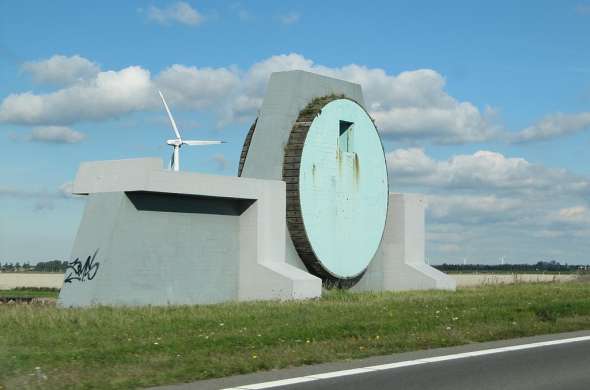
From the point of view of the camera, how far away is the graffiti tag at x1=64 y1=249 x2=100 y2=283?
25.4 m

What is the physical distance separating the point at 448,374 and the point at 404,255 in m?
25.0

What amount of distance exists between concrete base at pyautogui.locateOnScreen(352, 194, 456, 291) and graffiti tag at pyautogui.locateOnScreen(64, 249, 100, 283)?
542 inches

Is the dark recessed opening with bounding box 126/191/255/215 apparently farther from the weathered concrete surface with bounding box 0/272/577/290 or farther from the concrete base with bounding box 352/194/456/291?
the weathered concrete surface with bounding box 0/272/577/290

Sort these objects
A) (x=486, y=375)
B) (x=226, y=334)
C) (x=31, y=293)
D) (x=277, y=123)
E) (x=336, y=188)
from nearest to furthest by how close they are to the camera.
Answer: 1. (x=486, y=375)
2. (x=226, y=334)
3. (x=277, y=123)
4. (x=336, y=188)
5. (x=31, y=293)

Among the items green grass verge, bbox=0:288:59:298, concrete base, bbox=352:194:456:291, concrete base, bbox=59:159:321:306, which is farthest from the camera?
green grass verge, bbox=0:288:59:298

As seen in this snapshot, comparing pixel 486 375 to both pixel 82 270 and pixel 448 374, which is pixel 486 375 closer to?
pixel 448 374

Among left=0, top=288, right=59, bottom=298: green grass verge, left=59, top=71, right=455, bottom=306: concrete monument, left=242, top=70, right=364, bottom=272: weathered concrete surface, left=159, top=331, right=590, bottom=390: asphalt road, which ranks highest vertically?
left=242, top=70, right=364, bottom=272: weathered concrete surface

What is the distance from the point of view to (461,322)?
759 inches

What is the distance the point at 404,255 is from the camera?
37.1 m

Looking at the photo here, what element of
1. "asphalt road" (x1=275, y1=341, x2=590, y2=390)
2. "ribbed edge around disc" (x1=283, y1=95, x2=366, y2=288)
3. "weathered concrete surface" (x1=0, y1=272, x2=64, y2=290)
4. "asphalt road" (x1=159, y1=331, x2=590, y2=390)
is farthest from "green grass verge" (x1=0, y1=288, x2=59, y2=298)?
"asphalt road" (x1=275, y1=341, x2=590, y2=390)

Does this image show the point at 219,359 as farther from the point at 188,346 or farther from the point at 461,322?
the point at 461,322

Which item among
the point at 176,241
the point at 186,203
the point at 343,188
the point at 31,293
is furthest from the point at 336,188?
the point at 31,293

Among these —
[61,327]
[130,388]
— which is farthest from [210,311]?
[130,388]

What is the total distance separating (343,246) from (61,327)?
15713 mm
